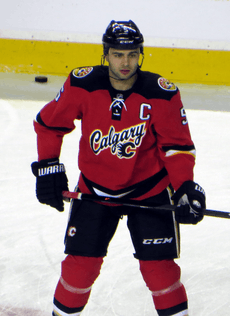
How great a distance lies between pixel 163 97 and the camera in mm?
1526

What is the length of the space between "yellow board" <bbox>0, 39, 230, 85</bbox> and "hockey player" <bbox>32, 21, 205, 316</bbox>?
5264 millimetres


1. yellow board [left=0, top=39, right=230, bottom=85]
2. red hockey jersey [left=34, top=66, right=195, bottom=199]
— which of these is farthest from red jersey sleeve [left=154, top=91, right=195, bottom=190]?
yellow board [left=0, top=39, right=230, bottom=85]

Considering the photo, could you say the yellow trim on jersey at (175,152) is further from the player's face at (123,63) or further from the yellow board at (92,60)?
the yellow board at (92,60)

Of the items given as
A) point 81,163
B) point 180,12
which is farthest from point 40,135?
point 180,12

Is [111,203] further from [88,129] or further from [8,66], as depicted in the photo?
[8,66]

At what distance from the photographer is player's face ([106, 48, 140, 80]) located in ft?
5.01

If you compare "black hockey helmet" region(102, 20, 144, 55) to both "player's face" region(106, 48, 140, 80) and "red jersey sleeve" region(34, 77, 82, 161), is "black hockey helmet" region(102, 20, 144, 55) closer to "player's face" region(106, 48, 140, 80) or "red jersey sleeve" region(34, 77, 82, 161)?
"player's face" region(106, 48, 140, 80)

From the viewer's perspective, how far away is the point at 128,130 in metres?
1.56

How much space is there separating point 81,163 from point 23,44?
567cm

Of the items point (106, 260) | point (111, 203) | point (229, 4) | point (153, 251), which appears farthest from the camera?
point (229, 4)

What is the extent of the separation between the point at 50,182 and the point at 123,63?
518mm

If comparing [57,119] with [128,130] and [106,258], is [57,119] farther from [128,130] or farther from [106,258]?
[106,258]

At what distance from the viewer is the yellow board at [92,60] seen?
6656mm

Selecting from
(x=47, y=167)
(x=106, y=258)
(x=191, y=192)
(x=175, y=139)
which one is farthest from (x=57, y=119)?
(x=106, y=258)
